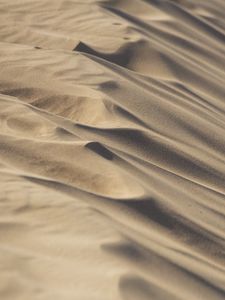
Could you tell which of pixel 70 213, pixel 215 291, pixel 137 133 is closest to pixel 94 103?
pixel 137 133

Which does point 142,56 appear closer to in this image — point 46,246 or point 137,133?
point 137,133

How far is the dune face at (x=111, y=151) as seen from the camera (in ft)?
7.09

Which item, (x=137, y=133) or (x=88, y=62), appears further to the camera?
(x=88, y=62)

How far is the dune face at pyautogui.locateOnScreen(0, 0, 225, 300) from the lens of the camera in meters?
2.16

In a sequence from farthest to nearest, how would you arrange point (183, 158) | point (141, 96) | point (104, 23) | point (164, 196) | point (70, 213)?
point (104, 23) → point (141, 96) → point (183, 158) → point (164, 196) → point (70, 213)

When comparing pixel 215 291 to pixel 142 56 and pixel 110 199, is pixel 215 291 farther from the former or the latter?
pixel 142 56

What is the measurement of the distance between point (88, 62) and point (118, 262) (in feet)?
7.08

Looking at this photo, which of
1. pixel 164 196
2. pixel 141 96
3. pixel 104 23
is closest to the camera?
pixel 164 196

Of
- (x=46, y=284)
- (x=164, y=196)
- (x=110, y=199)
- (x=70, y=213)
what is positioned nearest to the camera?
(x=46, y=284)

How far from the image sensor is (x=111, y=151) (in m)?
3.14

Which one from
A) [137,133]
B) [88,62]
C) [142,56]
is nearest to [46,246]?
[137,133]

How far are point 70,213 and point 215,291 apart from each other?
0.47m

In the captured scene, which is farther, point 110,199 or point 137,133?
point 137,133

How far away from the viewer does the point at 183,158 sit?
3480 mm
